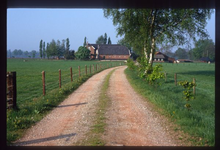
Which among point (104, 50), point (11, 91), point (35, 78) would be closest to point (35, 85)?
point (35, 78)

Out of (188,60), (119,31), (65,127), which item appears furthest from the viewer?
(188,60)

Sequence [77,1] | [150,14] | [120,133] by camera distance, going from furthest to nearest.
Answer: [150,14]
[120,133]
[77,1]

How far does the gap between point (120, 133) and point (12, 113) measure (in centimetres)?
358

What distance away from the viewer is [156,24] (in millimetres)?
21766

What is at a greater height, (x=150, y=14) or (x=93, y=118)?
(x=150, y=14)

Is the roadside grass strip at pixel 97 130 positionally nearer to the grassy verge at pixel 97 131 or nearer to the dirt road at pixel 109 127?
the grassy verge at pixel 97 131

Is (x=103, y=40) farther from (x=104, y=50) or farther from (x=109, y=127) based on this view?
(x=109, y=127)

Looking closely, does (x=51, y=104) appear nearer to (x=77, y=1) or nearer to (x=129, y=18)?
(x=77, y=1)

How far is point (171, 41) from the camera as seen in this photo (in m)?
21.8

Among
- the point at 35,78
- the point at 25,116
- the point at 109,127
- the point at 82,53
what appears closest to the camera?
the point at 109,127

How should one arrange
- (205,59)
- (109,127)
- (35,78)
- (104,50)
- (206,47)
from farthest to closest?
(205,59)
(206,47)
(104,50)
(35,78)
(109,127)
